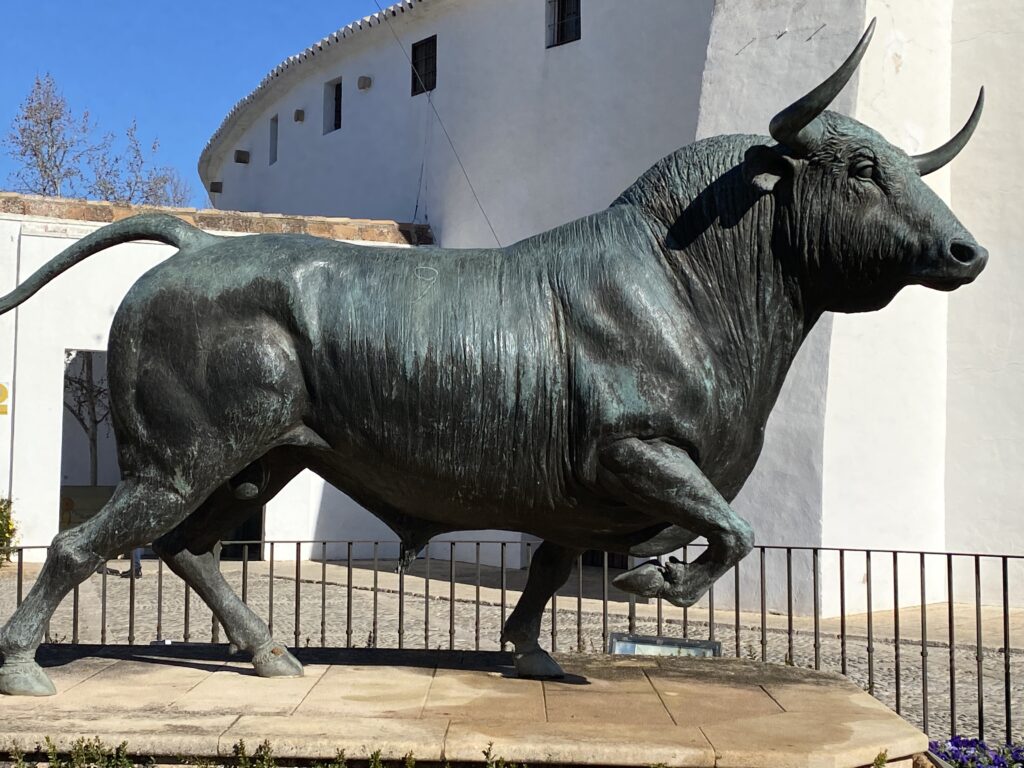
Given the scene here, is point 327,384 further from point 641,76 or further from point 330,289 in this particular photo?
point 641,76

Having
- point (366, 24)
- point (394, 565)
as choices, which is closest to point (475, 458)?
point (394, 565)

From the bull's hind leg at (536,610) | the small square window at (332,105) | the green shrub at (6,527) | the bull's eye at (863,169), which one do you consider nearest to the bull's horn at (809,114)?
the bull's eye at (863,169)

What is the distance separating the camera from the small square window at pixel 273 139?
24609 millimetres

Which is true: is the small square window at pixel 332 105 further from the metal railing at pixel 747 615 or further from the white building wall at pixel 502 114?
the metal railing at pixel 747 615

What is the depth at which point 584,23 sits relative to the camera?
1575cm

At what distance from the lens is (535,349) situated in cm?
396

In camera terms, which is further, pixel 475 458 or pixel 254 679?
pixel 254 679

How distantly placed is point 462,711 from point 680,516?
0.96 metres

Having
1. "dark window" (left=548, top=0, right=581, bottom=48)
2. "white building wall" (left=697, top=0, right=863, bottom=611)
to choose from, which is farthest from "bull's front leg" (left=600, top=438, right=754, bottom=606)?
"dark window" (left=548, top=0, right=581, bottom=48)

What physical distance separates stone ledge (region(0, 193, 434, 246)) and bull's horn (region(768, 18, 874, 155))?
39.2ft

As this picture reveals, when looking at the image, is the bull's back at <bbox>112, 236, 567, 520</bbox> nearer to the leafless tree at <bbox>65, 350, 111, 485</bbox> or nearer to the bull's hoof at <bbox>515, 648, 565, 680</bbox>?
the bull's hoof at <bbox>515, 648, 565, 680</bbox>

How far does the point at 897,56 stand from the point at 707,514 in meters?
9.52

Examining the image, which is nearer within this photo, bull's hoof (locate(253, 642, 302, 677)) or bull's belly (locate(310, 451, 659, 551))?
bull's belly (locate(310, 451, 659, 551))

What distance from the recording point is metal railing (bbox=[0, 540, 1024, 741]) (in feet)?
27.0
